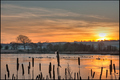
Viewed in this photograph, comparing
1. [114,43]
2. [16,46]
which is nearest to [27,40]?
[16,46]

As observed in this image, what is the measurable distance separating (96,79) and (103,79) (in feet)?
2.46

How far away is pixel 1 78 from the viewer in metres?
24.3

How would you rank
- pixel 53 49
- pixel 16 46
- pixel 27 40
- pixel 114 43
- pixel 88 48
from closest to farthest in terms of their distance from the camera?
1. pixel 88 48
2. pixel 53 49
3. pixel 27 40
4. pixel 16 46
5. pixel 114 43

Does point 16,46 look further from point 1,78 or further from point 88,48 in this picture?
point 1,78

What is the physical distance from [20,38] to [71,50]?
32388mm

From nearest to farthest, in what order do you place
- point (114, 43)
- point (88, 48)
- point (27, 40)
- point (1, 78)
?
point (1, 78), point (88, 48), point (27, 40), point (114, 43)

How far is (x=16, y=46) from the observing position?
138m

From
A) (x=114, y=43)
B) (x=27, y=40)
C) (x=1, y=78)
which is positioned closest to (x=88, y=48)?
(x=27, y=40)

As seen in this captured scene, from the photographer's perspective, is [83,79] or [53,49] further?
[53,49]

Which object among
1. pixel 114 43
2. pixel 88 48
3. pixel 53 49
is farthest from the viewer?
pixel 114 43

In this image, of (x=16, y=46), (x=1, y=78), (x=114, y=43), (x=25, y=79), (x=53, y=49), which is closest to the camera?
(x=25, y=79)

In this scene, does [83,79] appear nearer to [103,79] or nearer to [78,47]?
[103,79]

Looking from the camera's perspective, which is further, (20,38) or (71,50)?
(20,38)

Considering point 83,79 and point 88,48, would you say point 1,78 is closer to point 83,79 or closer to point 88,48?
point 83,79
